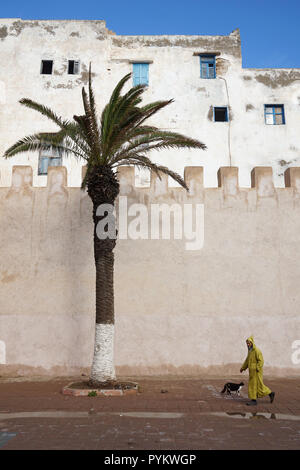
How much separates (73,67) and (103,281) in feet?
46.8

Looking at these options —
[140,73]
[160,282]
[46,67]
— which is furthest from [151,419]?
[46,67]

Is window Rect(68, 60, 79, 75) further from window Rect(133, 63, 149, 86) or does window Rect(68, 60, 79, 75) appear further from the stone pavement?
the stone pavement

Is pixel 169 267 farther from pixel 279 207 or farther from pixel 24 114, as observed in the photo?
pixel 24 114

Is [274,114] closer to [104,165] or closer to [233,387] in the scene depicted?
[104,165]

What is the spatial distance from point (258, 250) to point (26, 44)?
16.3 m

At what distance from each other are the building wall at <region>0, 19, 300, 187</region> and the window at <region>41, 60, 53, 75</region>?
0.75ft

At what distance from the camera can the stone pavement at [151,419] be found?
5.63 m

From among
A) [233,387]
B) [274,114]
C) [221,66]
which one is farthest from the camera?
[221,66]

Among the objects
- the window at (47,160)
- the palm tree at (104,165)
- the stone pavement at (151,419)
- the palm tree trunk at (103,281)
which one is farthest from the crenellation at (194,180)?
the window at (47,160)

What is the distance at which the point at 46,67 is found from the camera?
789 inches

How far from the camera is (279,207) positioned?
39.9 feet

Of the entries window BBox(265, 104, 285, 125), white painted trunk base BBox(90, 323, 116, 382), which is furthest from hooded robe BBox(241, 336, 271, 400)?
window BBox(265, 104, 285, 125)

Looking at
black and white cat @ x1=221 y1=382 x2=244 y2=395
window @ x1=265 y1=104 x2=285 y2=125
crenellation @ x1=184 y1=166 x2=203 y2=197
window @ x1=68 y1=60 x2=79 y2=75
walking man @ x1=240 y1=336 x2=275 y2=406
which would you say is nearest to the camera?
walking man @ x1=240 y1=336 x2=275 y2=406

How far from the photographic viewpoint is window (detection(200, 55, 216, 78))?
20.5m
